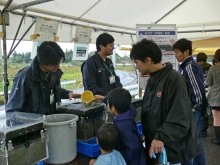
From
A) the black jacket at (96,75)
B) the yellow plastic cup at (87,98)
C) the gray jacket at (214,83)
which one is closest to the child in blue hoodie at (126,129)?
the yellow plastic cup at (87,98)

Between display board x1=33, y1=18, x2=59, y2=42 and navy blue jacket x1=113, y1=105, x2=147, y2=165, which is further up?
display board x1=33, y1=18, x2=59, y2=42

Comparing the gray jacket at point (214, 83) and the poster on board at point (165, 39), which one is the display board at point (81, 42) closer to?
the poster on board at point (165, 39)

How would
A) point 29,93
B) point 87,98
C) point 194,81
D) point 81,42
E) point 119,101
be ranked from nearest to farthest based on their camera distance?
point 119,101 < point 29,93 < point 87,98 < point 194,81 < point 81,42

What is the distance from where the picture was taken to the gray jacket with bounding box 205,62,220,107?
2906mm

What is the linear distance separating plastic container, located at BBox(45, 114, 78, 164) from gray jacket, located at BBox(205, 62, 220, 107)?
7.90 ft

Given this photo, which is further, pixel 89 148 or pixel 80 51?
pixel 80 51

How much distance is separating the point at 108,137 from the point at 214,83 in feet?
7.98

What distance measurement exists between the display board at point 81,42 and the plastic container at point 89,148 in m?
1.52

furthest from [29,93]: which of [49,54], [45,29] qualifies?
[45,29]

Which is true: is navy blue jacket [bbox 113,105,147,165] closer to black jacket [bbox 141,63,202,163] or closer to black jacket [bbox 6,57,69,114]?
black jacket [bbox 141,63,202,163]

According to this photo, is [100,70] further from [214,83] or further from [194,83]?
[214,83]

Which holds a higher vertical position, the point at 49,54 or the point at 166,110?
the point at 49,54

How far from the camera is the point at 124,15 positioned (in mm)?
3008

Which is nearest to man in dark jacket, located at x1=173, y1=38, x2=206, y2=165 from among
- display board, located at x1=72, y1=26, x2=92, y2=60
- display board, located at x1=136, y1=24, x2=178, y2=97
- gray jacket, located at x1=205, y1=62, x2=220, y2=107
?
display board, located at x1=136, y1=24, x2=178, y2=97
